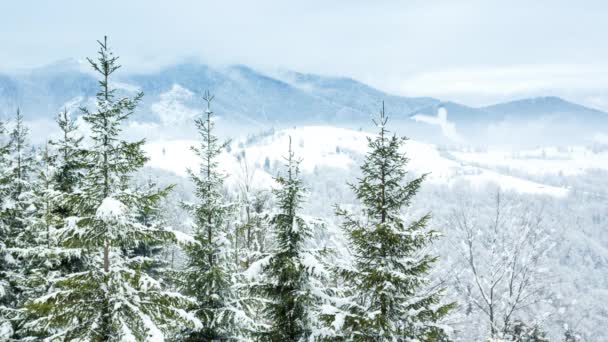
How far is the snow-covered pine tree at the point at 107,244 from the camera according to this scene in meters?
9.40

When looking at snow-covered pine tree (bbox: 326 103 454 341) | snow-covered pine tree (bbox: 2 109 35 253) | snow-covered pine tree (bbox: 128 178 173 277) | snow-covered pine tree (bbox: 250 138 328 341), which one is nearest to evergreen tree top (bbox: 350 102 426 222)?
snow-covered pine tree (bbox: 326 103 454 341)

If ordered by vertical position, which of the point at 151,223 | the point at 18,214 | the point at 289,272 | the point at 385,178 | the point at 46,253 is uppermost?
the point at 385,178

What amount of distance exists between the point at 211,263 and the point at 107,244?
5.73 metres

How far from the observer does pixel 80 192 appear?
31.7 ft

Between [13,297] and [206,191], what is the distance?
8.34 meters

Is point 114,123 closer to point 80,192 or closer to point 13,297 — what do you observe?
point 80,192

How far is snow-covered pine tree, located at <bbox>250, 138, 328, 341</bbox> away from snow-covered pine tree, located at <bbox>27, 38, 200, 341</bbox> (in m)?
3.65

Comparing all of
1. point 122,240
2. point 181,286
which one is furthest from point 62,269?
point 122,240

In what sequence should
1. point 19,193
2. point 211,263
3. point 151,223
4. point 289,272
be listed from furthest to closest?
point 19,193
point 151,223
point 211,263
point 289,272

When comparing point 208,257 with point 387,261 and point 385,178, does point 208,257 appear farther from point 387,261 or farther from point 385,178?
point 385,178

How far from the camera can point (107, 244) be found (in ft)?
31.7

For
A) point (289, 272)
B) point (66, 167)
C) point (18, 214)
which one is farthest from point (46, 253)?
point (18, 214)

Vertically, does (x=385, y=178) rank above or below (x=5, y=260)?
above

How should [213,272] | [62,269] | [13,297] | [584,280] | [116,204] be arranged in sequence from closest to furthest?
[116,204], [62,269], [213,272], [13,297], [584,280]
